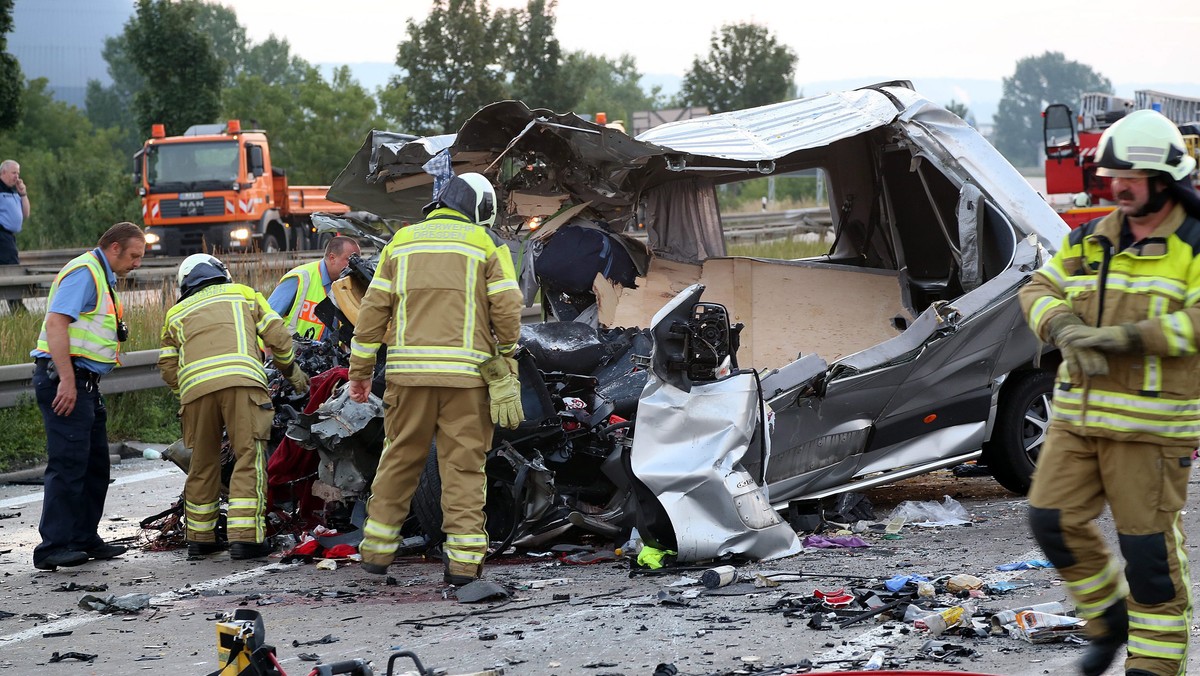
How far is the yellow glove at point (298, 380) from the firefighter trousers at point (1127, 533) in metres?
4.03

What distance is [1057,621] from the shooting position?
467cm

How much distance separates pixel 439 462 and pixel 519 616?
0.94m

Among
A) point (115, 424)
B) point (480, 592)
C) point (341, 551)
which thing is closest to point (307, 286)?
point (341, 551)

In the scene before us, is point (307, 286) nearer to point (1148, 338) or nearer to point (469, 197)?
point (469, 197)

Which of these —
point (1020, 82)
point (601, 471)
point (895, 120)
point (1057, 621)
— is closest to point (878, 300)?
point (895, 120)

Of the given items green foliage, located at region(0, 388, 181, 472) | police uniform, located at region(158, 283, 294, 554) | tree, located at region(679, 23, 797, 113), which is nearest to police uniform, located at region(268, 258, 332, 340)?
police uniform, located at region(158, 283, 294, 554)

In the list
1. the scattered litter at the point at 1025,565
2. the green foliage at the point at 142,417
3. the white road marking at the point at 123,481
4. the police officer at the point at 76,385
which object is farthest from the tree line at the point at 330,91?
the scattered litter at the point at 1025,565

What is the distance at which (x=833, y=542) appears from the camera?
639 centimetres

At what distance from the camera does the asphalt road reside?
4.64 m

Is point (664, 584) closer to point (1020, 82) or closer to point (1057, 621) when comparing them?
point (1057, 621)

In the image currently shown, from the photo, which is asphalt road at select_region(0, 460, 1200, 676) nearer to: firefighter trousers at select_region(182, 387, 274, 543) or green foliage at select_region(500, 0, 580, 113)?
firefighter trousers at select_region(182, 387, 274, 543)

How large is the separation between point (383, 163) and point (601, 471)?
6.61 ft

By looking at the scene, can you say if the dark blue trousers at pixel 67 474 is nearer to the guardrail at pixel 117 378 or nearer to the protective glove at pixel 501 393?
the protective glove at pixel 501 393

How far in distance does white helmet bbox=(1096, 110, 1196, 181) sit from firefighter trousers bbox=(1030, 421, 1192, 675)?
805mm
